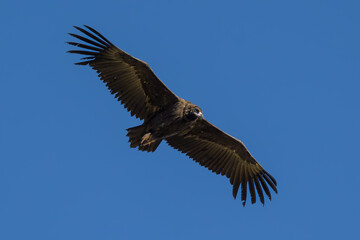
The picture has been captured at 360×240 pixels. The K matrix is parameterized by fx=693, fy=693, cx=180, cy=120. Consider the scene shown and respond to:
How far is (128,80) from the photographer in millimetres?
18656

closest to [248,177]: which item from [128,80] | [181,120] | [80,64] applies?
[181,120]

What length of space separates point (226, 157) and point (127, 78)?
→ 401 cm

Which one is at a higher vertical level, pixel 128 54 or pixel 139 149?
pixel 128 54

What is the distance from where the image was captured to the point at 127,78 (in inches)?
733

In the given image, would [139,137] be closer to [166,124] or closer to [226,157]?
[166,124]

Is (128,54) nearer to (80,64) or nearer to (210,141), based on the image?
(80,64)

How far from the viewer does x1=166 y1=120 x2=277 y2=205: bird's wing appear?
20.0 meters

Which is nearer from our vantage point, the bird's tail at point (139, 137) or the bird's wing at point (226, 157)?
the bird's tail at point (139, 137)

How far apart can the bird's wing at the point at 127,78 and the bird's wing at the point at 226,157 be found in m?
1.60

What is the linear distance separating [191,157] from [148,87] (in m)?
2.81

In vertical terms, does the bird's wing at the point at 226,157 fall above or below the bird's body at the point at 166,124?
above

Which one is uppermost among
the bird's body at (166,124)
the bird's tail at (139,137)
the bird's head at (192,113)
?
the bird's head at (192,113)

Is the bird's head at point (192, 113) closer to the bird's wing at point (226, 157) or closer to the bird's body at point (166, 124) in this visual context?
the bird's body at point (166, 124)

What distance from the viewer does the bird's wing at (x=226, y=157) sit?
20.0m
